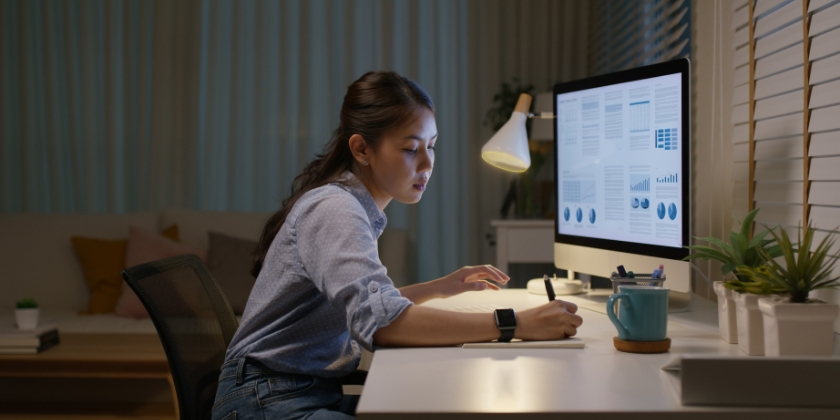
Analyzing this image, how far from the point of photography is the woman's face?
1.37m

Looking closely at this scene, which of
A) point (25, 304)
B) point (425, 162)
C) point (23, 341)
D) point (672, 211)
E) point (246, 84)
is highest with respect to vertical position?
point (246, 84)

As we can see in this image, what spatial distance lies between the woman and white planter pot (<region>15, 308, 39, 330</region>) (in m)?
1.68

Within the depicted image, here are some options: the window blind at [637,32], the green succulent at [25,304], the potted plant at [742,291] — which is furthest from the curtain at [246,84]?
the potted plant at [742,291]

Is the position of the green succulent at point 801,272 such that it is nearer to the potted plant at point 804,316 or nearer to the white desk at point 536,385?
the potted plant at point 804,316

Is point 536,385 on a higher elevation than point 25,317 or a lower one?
higher

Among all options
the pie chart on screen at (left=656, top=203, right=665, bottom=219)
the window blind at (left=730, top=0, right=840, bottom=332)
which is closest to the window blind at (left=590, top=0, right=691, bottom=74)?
the window blind at (left=730, top=0, right=840, bottom=332)

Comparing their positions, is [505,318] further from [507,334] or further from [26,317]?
[26,317]

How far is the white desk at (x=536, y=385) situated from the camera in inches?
31.5

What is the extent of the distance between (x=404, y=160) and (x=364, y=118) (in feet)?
0.36

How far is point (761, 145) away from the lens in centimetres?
158

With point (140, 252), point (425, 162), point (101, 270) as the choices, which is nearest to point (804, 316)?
point (425, 162)

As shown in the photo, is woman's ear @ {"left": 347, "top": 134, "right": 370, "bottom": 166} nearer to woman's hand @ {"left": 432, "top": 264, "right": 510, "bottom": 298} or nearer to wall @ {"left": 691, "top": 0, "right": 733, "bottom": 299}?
woman's hand @ {"left": 432, "top": 264, "right": 510, "bottom": 298}

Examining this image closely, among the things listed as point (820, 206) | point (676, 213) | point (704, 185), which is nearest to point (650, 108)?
point (676, 213)

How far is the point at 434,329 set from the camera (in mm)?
1118
